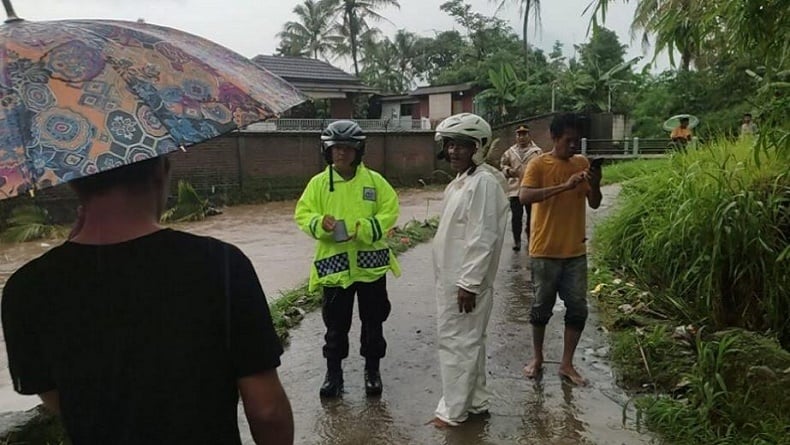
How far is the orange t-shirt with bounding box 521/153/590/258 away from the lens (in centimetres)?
410

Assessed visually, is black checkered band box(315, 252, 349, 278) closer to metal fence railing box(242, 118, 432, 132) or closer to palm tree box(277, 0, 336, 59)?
metal fence railing box(242, 118, 432, 132)

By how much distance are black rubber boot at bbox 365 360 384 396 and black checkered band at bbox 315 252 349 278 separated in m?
0.69

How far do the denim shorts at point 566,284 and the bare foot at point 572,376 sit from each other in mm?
344

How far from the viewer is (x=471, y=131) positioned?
11.8 ft

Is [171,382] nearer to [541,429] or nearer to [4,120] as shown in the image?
[4,120]

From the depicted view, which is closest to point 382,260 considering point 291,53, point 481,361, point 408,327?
point 481,361

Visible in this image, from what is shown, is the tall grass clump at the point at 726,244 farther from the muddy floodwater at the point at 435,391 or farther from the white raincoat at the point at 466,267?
the white raincoat at the point at 466,267

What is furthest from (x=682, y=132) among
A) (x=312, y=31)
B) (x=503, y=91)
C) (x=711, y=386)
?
(x=312, y=31)

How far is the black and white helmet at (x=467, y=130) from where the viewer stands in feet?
11.8

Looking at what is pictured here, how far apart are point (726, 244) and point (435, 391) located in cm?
233

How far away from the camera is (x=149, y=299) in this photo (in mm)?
1284

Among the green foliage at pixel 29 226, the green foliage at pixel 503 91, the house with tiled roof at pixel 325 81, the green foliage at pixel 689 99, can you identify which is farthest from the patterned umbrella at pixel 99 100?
the green foliage at pixel 503 91

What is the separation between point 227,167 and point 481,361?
55.7ft

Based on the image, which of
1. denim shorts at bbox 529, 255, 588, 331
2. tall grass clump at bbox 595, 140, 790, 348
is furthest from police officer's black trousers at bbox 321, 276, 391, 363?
tall grass clump at bbox 595, 140, 790, 348
